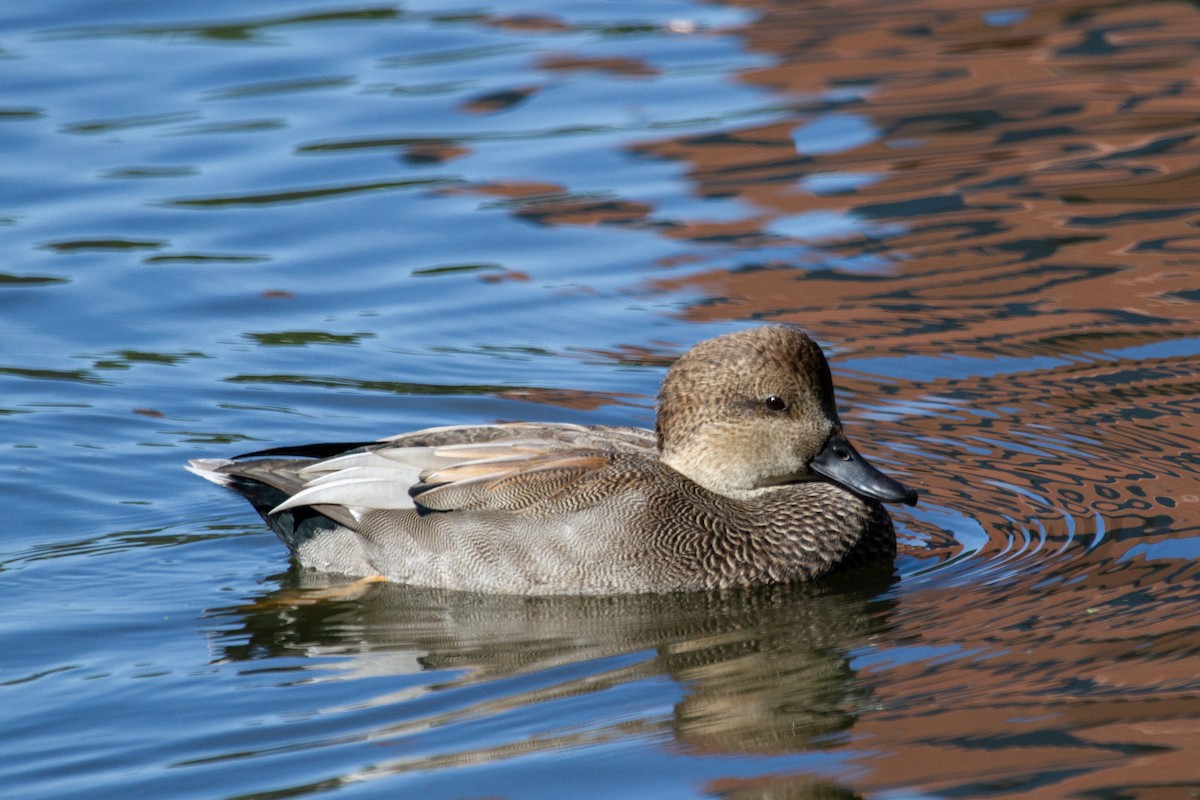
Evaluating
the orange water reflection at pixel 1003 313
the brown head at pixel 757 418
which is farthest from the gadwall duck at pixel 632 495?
the orange water reflection at pixel 1003 313

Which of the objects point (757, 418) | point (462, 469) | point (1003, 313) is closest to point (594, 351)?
point (1003, 313)

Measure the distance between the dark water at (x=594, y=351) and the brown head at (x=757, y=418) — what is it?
50 centimetres

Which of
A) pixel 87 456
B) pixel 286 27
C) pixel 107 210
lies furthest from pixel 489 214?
pixel 286 27

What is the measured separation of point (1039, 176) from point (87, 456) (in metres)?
6.89

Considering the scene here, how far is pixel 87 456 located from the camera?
9.15 meters

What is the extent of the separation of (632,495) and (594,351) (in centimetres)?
308

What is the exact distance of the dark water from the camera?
6.18 meters

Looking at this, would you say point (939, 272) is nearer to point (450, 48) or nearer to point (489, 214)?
point (489, 214)

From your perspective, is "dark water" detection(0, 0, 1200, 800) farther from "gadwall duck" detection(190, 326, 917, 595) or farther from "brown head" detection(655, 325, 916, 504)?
"brown head" detection(655, 325, 916, 504)

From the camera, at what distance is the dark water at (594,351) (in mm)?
6176

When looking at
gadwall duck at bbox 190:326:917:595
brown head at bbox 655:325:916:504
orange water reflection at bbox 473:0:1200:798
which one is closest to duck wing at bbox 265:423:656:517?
gadwall duck at bbox 190:326:917:595

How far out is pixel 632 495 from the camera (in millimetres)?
7641

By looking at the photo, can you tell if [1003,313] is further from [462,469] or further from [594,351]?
[462,469]

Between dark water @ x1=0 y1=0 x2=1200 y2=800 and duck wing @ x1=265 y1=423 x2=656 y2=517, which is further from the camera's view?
duck wing @ x1=265 y1=423 x2=656 y2=517
